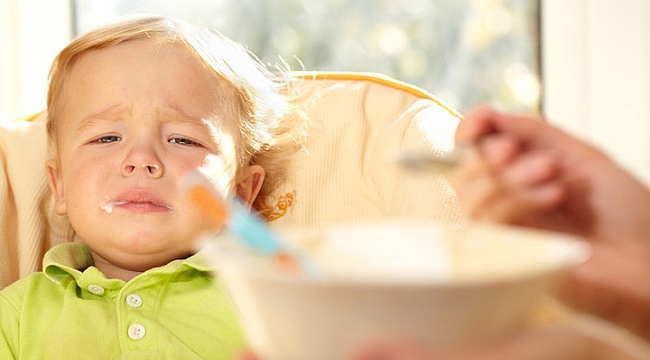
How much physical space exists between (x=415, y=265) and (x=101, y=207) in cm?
63

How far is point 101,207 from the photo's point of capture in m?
1.16

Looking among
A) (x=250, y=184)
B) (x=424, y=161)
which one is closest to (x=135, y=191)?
(x=250, y=184)

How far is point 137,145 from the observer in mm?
1173

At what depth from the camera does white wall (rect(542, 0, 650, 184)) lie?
73.7 inches

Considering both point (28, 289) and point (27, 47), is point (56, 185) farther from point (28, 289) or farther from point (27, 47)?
point (27, 47)

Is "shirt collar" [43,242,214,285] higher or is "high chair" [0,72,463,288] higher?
"high chair" [0,72,463,288]

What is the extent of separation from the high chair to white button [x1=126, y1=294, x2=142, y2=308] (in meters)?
0.21

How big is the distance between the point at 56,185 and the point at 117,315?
0.28 metres

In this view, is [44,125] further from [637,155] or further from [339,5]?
[637,155]

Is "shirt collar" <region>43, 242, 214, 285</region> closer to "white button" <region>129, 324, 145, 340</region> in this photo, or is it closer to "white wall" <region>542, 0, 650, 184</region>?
"white button" <region>129, 324, 145, 340</region>

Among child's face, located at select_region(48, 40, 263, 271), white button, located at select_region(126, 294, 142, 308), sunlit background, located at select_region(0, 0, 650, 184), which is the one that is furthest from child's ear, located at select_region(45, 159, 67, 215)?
sunlit background, located at select_region(0, 0, 650, 184)

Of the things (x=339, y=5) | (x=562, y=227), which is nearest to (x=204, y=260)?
(x=562, y=227)

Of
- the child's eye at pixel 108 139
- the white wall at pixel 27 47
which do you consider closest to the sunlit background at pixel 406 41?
the white wall at pixel 27 47

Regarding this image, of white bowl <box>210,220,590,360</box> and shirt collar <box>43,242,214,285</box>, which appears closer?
white bowl <box>210,220,590,360</box>
